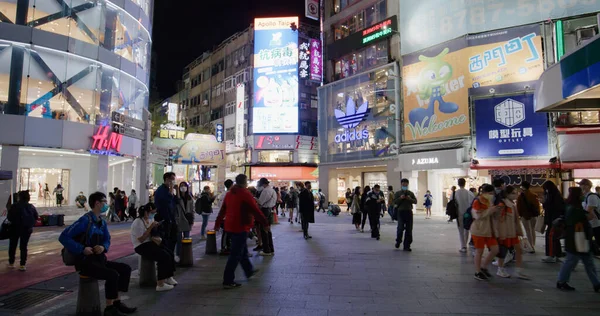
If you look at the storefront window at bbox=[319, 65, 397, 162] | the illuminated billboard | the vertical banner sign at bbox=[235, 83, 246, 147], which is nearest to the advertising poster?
the storefront window at bbox=[319, 65, 397, 162]

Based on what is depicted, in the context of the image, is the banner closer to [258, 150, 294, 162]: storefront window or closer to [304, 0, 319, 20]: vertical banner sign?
[304, 0, 319, 20]: vertical banner sign

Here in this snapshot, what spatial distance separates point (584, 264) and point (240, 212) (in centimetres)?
523

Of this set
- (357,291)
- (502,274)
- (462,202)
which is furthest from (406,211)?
(357,291)

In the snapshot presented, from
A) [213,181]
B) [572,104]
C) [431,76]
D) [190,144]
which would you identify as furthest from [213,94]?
[572,104]

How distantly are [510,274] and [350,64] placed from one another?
26.1 metres

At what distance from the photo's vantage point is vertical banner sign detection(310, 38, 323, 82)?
35312mm

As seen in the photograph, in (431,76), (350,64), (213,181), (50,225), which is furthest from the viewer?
(213,181)

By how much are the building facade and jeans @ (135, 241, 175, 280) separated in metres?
15.1

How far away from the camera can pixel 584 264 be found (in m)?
5.62

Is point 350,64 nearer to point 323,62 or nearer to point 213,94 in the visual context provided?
point 323,62

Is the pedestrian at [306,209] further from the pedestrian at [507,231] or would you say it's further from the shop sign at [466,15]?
the shop sign at [466,15]

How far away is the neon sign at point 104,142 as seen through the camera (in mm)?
19797

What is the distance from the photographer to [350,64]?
31109mm

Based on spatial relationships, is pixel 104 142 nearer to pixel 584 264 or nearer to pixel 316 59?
pixel 584 264
